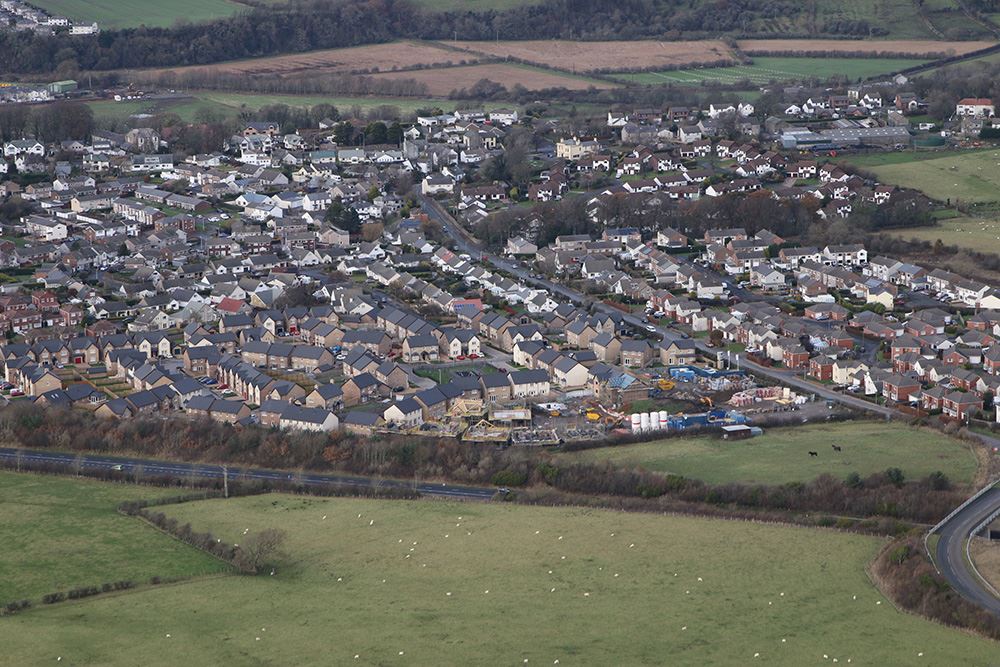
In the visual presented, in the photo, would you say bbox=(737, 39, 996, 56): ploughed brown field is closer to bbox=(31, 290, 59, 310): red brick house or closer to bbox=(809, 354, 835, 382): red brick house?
Answer: bbox=(809, 354, 835, 382): red brick house

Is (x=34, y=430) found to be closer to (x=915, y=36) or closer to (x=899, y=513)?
(x=899, y=513)

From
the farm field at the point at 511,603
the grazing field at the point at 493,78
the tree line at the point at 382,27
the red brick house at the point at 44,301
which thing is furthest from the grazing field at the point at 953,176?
the farm field at the point at 511,603

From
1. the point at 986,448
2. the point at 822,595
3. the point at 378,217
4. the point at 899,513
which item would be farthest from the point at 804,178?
the point at 822,595

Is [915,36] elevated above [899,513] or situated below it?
above

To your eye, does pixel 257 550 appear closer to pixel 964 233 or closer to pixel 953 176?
pixel 964 233

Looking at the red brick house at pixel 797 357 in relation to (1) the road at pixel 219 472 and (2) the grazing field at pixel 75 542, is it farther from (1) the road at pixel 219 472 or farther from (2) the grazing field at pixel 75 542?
(2) the grazing field at pixel 75 542
